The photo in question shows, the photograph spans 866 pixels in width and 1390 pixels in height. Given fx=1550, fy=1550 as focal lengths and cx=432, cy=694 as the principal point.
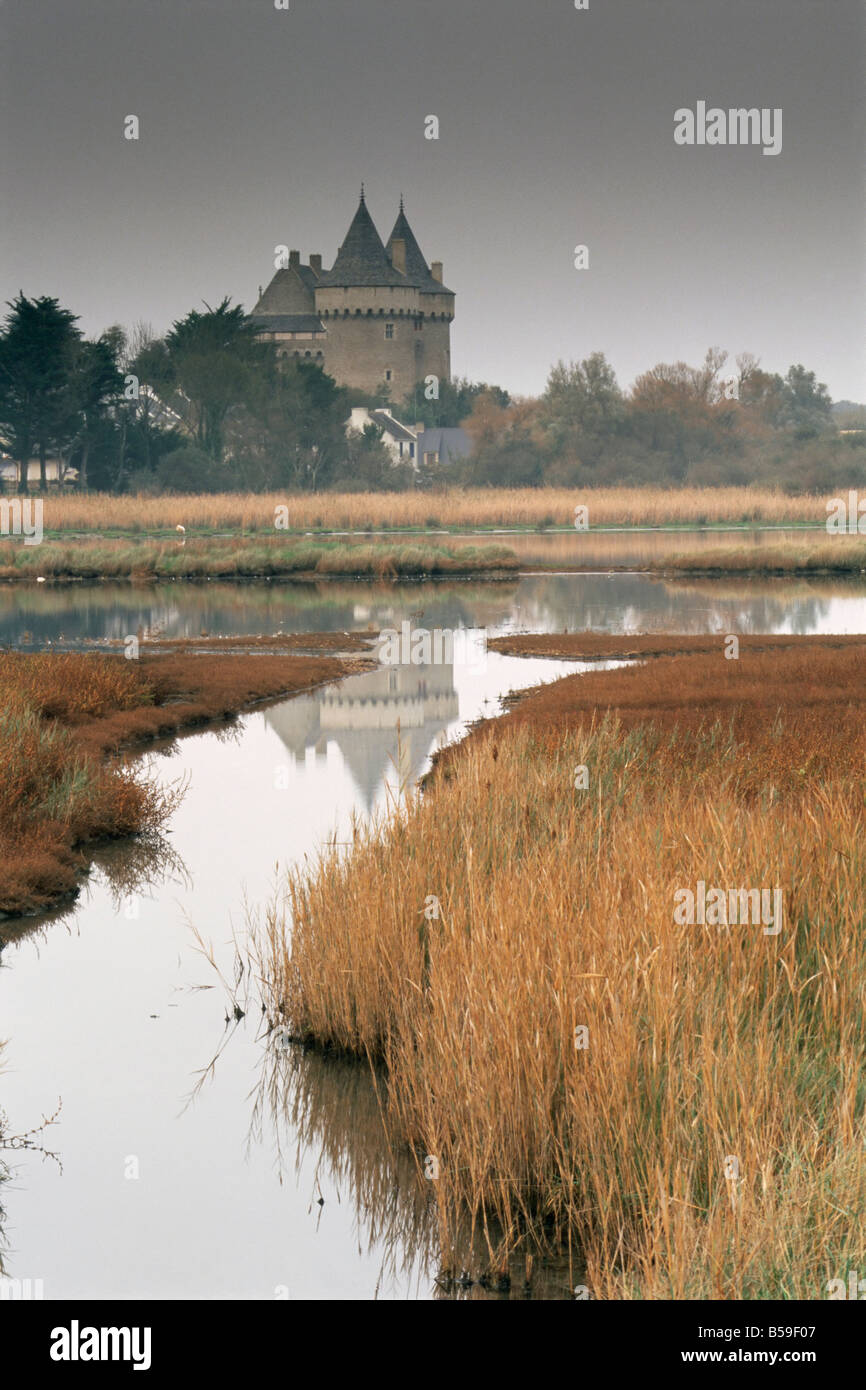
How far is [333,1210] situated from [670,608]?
26.6 metres

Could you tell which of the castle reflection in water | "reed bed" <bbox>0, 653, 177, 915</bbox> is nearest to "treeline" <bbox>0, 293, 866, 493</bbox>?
the castle reflection in water

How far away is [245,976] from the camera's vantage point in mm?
8203

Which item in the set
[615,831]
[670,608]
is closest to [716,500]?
[670,608]

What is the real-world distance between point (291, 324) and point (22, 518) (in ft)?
149

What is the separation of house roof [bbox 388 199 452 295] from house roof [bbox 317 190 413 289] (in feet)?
6.73

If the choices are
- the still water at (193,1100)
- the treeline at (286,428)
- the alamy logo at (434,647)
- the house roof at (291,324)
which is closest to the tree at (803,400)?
the treeline at (286,428)

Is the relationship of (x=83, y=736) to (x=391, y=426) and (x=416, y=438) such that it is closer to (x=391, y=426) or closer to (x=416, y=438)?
(x=391, y=426)

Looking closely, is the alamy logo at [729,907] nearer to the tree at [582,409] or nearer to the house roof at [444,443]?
the tree at [582,409]

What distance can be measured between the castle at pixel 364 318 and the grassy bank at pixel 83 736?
2949 inches

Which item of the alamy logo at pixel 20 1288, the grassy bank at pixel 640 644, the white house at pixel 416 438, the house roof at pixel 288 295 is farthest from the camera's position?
the house roof at pixel 288 295

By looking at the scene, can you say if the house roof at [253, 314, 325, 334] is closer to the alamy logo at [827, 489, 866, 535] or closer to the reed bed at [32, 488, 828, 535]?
the reed bed at [32, 488, 828, 535]

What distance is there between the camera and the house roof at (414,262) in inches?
3868

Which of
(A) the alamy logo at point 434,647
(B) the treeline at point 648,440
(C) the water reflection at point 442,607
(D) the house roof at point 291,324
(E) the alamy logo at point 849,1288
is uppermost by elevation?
(D) the house roof at point 291,324

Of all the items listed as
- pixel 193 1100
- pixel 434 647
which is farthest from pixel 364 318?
pixel 193 1100
